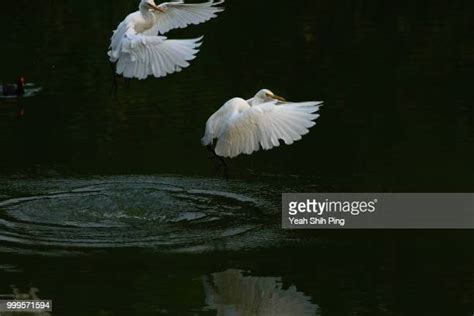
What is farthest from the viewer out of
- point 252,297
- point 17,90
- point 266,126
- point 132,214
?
point 17,90

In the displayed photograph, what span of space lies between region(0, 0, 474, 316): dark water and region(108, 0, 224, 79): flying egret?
49.9 inches

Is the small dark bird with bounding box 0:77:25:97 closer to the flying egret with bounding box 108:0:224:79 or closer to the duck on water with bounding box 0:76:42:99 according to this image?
the duck on water with bounding box 0:76:42:99

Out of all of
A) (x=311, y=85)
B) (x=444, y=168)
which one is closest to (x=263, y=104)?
(x=444, y=168)

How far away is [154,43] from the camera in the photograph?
10805mm

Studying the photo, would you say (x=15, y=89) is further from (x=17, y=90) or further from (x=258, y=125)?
(x=258, y=125)

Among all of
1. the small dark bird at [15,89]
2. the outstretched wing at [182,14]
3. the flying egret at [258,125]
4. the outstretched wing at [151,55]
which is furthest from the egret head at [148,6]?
the small dark bird at [15,89]

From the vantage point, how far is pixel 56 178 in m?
12.3

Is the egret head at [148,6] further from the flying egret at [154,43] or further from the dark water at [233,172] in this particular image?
the dark water at [233,172]

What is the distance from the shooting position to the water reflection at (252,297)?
898cm

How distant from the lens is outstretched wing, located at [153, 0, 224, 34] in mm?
12062

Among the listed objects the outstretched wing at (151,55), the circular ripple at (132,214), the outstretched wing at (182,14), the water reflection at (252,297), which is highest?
the outstretched wing at (182,14)

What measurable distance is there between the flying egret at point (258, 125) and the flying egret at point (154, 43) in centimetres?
57

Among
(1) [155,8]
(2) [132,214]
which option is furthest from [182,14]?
(2) [132,214]

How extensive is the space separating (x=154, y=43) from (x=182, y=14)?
1.49 metres
